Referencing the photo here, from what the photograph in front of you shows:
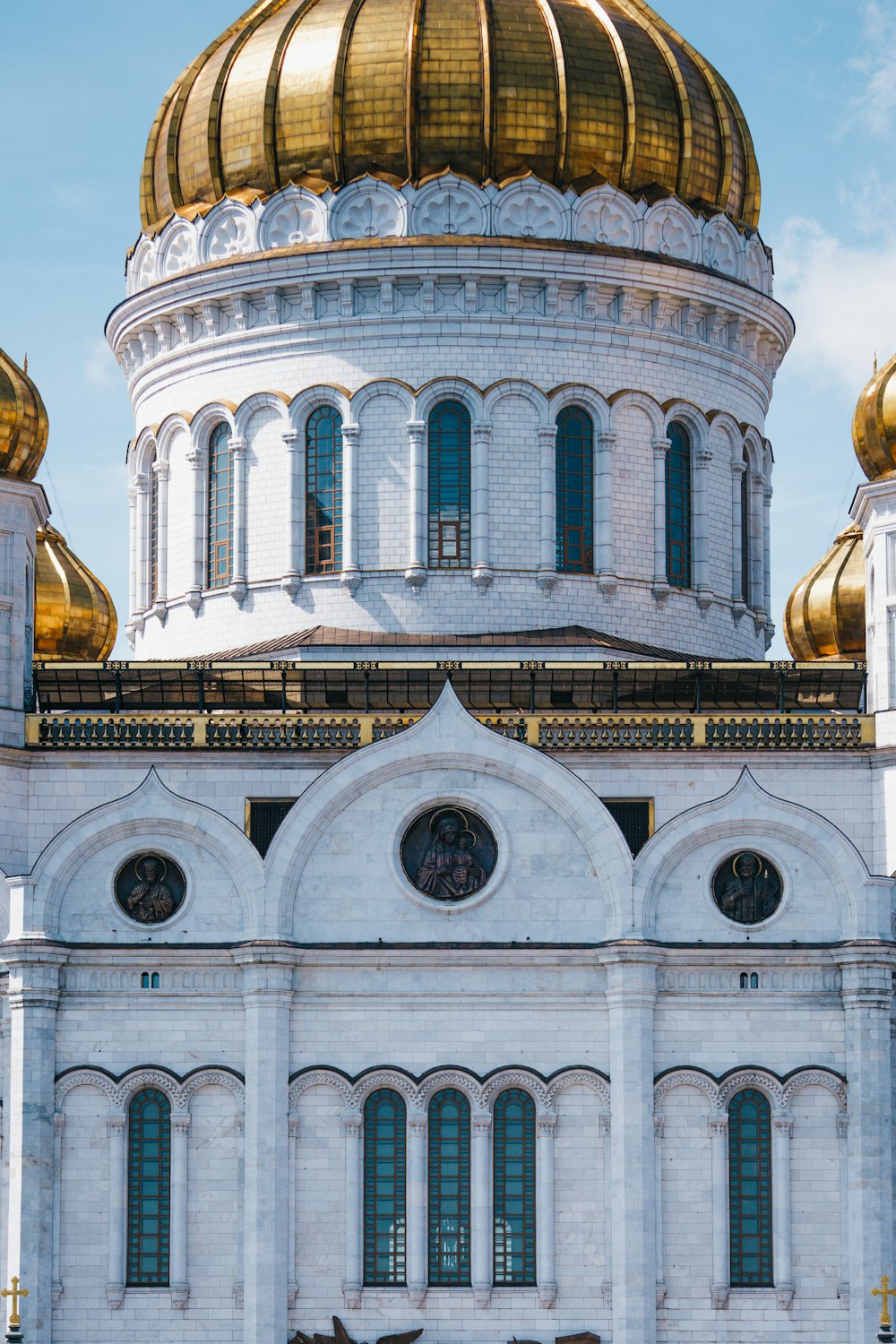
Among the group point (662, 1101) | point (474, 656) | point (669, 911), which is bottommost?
point (662, 1101)

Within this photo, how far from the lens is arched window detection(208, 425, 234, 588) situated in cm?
4581

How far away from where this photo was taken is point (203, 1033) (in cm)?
3972

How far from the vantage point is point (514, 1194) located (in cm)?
3934

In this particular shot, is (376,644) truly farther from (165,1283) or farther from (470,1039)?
(165,1283)

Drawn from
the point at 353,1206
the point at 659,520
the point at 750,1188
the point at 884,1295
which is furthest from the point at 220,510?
the point at 884,1295

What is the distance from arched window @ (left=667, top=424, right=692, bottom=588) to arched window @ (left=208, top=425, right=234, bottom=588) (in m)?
6.73

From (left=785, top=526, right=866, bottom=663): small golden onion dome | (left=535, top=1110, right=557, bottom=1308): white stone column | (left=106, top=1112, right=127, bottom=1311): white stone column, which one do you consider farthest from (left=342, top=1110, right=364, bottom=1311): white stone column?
(left=785, top=526, right=866, bottom=663): small golden onion dome

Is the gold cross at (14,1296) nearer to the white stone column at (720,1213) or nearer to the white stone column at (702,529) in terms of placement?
the white stone column at (720,1213)

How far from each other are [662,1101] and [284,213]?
1509cm

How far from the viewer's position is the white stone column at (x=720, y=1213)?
3891 cm

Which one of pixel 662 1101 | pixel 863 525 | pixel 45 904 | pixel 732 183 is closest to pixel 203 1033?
pixel 45 904

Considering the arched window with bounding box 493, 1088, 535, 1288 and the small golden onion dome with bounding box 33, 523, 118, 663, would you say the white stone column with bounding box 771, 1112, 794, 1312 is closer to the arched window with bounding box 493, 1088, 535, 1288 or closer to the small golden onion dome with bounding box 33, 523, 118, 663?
the arched window with bounding box 493, 1088, 535, 1288

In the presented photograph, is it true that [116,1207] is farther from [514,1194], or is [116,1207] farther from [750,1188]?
[750,1188]

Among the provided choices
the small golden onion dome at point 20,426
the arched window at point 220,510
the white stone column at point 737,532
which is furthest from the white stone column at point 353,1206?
the white stone column at point 737,532
